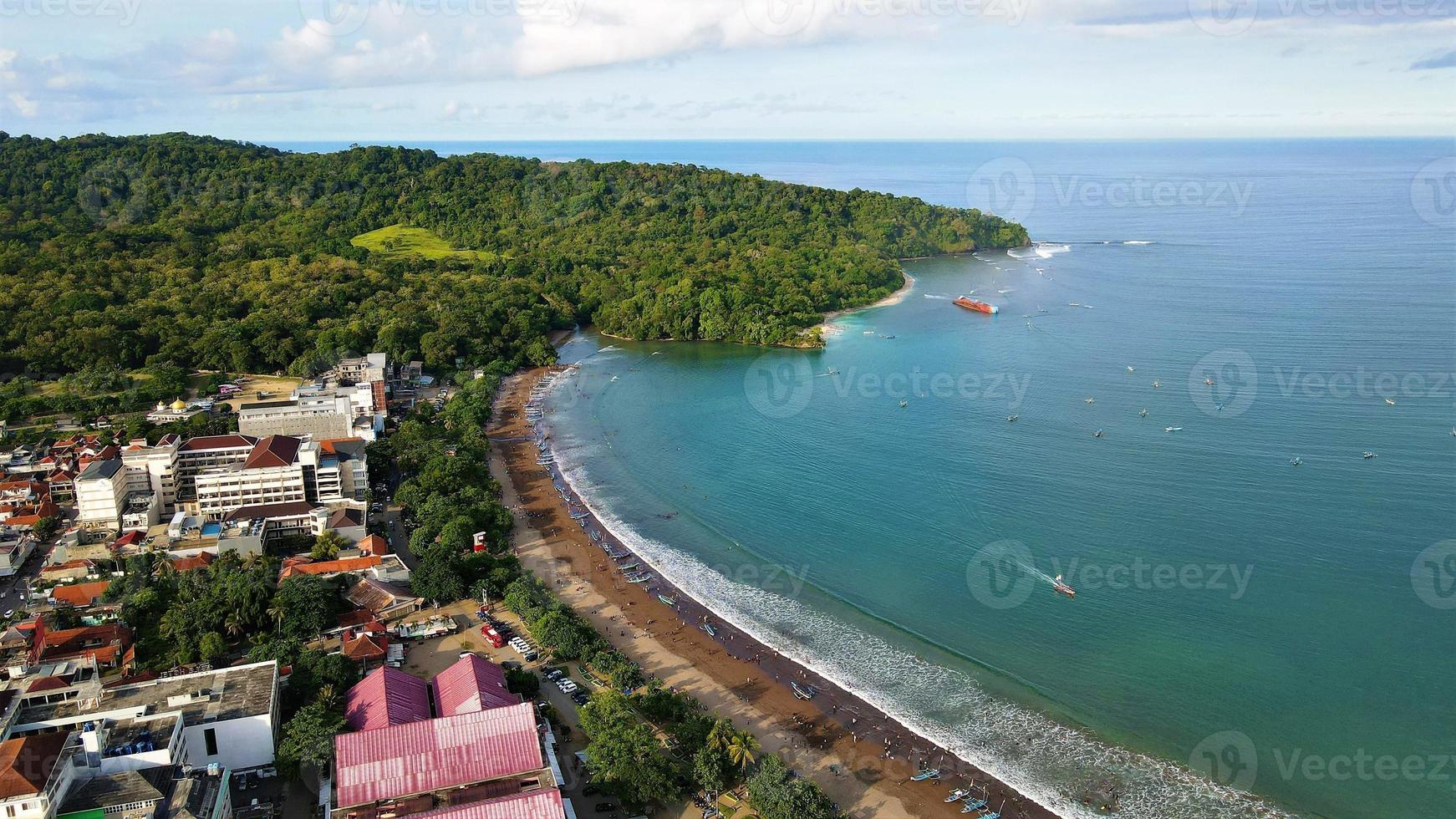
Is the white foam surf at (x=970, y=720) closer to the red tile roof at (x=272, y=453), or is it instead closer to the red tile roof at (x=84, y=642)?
the red tile roof at (x=272, y=453)

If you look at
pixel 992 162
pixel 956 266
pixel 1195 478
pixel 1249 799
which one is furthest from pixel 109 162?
pixel 992 162

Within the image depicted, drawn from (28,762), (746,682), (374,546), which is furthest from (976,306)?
(28,762)

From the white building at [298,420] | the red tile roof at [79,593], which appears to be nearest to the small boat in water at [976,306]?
the white building at [298,420]

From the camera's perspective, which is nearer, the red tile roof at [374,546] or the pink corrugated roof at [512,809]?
the pink corrugated roof at [512,809]

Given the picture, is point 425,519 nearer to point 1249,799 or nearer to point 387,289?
point 1249,799

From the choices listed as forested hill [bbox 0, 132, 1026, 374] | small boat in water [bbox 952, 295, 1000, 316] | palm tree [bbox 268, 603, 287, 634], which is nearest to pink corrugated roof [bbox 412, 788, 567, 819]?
palm tree [bbox 268, 603, 287, 634]

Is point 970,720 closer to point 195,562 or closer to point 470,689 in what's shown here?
point 470,689
